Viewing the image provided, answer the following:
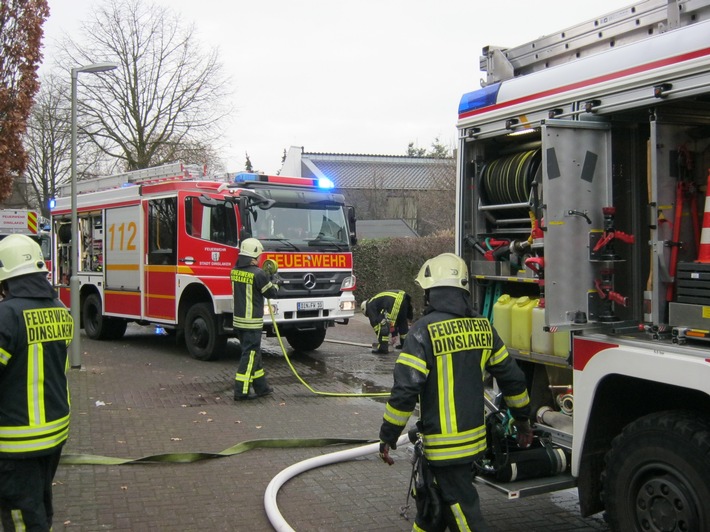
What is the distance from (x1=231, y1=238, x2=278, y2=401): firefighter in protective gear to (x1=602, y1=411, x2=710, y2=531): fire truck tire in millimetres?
5364

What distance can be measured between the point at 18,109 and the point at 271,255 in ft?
25.5

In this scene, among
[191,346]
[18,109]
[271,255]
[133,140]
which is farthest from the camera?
[133,140]

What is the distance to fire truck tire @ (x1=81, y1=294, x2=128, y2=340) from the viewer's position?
552 inches

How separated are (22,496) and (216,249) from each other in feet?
25.1

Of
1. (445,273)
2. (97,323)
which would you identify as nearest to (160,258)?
(97,323)

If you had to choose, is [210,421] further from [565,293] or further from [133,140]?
[133,140]

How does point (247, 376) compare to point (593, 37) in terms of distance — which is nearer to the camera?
point (593, 37)

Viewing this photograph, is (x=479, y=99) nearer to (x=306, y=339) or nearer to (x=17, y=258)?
(x=17, y=258)

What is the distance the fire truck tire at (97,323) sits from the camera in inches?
552

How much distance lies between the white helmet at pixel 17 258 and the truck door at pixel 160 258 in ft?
25.6

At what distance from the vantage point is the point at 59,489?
5430 mm

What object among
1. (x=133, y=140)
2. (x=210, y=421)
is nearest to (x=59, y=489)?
(x=210, y=421)

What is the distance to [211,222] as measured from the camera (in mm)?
11188

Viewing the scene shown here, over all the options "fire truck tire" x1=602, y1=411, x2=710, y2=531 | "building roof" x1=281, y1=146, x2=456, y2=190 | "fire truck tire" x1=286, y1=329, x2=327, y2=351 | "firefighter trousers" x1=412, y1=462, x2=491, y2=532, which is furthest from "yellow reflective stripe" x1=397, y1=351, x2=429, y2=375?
"building roof" x1=281, y1=146, x2=456, y2=190
